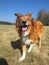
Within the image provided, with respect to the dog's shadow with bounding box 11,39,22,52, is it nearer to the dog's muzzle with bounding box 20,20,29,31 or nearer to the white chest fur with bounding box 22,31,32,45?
the white chest fur with bounding box 22,31,32,45

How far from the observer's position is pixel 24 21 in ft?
22.2

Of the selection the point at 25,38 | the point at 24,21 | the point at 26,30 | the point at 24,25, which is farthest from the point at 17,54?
the point at 24,21

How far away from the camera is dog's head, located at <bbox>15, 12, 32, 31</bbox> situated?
268 inches

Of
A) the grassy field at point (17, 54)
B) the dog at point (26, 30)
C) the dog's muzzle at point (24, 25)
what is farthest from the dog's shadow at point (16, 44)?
the dog's muzzle at point (24, 25)

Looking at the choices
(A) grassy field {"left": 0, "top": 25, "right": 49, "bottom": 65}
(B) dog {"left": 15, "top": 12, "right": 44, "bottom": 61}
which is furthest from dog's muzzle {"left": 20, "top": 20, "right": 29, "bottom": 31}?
(A) grassy field {"left": 0, "top": 25, "right": 49, "bottom": 65}

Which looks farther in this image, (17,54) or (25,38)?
(17,54)

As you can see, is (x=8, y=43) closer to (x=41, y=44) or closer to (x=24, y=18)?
(x=41, y=44)

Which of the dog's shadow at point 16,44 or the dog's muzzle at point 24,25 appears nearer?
the dog's muzzle at point 24,25

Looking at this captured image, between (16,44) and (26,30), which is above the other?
(26,30)

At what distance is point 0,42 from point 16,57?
1.92 metres

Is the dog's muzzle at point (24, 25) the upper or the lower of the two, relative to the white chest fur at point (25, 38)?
upper

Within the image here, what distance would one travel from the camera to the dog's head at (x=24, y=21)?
680 centimetres

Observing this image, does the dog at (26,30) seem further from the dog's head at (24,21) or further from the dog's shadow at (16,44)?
the dog's shadow at (16,44)

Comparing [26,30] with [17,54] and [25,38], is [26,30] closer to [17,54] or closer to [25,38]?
[25,38]
